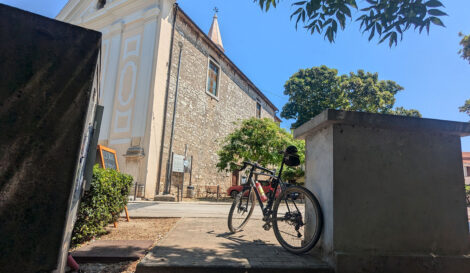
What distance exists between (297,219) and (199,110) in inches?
568

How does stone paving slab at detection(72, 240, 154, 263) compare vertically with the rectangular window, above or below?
below

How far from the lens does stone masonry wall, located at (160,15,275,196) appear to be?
14.8m

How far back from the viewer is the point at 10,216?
1181mm

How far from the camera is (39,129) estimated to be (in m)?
1.26

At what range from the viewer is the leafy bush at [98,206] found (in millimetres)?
3084

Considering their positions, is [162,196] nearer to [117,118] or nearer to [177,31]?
[117,118]

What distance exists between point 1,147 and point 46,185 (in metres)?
0.26

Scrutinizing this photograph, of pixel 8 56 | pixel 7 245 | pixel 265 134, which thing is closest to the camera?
pixel 7 245

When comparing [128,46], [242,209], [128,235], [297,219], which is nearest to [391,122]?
[297,219]

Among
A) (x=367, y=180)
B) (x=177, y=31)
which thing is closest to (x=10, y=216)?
(x=367, y=180)

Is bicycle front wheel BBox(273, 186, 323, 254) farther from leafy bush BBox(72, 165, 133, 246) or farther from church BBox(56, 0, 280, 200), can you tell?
church BBox(56, 0, 280, 200)

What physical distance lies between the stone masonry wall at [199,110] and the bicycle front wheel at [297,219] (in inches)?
446

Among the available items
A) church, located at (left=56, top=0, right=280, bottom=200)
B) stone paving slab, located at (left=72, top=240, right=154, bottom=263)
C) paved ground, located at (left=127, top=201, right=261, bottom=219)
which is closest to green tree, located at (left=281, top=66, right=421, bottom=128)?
church, located at (left=56, top=0, right=280, bottom=200)

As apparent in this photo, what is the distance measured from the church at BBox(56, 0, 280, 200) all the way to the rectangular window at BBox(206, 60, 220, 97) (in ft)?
0.22
